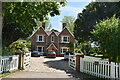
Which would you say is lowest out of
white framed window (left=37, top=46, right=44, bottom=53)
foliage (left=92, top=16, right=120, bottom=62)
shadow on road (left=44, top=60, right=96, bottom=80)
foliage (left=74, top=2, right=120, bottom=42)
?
shadow on road (left=44, top=60, right=96, bottom=80)

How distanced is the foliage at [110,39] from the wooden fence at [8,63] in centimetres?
562

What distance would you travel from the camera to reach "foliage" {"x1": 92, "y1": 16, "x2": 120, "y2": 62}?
6855 millimetres

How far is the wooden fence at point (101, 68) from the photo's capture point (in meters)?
7.08

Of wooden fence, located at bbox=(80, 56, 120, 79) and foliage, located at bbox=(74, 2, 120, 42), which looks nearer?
wooden fence, located at bbox=(80, 56, 120, 79)

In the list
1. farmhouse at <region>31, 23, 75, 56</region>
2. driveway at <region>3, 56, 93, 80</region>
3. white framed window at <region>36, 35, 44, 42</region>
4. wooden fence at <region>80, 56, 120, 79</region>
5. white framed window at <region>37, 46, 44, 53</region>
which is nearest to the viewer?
wooden fence at <region>80, 56, 120, 79</region>

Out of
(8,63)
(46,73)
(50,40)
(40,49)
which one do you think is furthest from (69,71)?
(50,40)

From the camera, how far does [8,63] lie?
9.29m

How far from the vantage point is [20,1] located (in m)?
9.23

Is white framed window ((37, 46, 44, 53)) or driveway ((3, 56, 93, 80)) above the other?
white framed window ((37, 46, 44, 53))

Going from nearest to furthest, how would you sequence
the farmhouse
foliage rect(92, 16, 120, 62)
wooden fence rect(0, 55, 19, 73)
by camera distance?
foliage rect(92, 16, 120, 62) < wooden fence rect(0, 55, 19, 73) < the farmhouse

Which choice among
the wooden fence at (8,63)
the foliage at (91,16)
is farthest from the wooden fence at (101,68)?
the foliage at (91,16)

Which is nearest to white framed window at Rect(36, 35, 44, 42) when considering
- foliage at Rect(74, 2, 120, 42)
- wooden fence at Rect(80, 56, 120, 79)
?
foliage at Rect(74, 2, 120, 42)

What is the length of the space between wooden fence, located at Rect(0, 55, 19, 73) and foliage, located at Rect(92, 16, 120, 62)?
5619mm

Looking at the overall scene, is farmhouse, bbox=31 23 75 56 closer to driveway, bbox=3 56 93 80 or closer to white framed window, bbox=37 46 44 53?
white framed window, bbox=37 46 44 53
